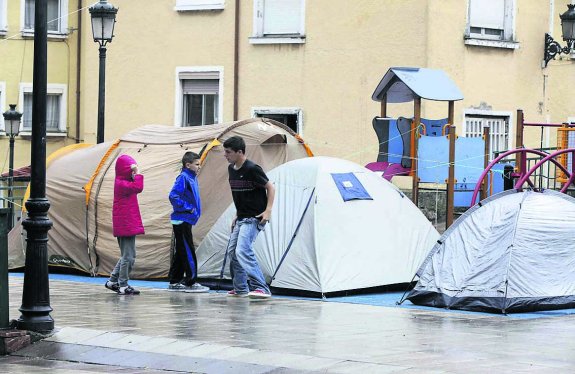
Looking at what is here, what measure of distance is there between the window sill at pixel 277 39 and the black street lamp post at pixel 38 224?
14564 millimetres

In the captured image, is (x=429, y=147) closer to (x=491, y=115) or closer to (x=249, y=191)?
(x=249, y=191)

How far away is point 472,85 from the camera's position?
25.6 m

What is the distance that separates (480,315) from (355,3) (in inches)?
514

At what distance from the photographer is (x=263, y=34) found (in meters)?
27.1

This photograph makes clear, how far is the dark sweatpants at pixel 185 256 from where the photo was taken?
1641 centimetres

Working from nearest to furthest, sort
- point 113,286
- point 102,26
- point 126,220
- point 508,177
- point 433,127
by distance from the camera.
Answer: point 126,220, point 113,286, point 508,177, point 433,127, point 102,26

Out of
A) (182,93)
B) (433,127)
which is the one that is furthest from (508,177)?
(182,93)

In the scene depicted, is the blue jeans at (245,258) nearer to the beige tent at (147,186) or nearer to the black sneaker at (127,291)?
the black sneaker at (127,291)

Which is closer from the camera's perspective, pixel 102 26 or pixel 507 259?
pixel 507 259

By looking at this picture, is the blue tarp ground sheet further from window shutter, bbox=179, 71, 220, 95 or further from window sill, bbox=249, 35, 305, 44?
window shutter, bbox=179, 71, 220, 95

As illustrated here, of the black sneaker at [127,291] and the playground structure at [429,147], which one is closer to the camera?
the black sneaker at [127,291]

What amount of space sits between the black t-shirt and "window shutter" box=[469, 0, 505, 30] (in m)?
11.6

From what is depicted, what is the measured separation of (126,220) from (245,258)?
167 centimetres

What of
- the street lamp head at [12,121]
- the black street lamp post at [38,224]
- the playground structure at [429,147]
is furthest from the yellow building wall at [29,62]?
the black street lamp post at [38,224]
